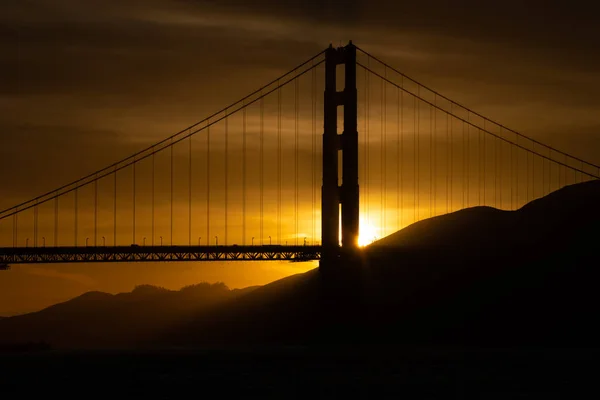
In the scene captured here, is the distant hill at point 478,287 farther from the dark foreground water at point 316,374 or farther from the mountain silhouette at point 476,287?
the dark foreground water at point 316,374

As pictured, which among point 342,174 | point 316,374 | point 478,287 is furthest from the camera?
point 478,287

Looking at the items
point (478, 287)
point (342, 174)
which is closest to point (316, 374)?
point (342, 174)

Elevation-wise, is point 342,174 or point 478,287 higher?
point 342,174

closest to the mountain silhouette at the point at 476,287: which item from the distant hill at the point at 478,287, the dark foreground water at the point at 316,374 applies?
the distant hill at the point at 478,287

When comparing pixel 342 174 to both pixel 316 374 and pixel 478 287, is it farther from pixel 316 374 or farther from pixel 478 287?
pixel 316 374

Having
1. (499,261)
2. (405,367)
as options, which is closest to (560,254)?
(499,261)

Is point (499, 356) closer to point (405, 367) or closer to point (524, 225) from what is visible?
point (405, 367)
